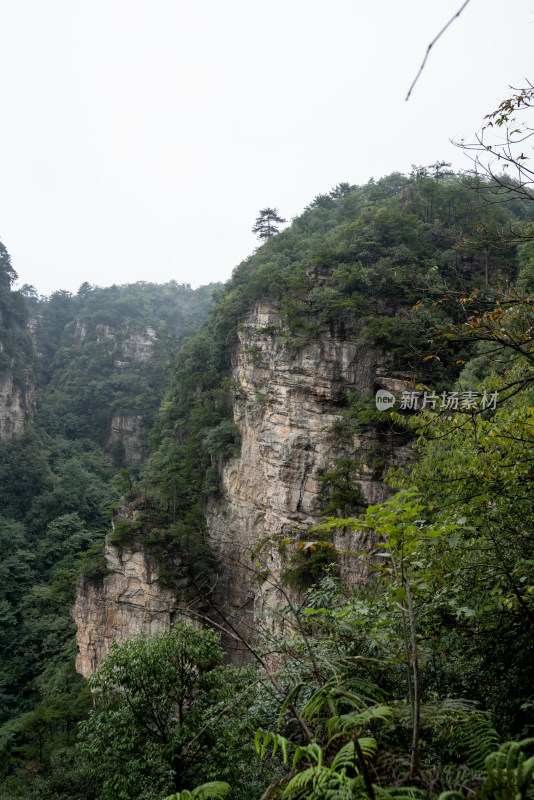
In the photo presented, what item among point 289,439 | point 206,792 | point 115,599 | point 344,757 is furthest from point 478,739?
point 115,599

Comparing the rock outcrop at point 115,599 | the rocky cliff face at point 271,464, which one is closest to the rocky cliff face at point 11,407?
the rock outcrop at point 115,599

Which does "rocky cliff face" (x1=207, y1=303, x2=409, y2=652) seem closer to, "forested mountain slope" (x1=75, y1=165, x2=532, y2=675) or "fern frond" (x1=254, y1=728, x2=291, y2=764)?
"forested mountain slope" (x1=75, y1=165, x2=532, y2=675)

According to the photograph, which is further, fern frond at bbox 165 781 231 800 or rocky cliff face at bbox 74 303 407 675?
rocky cliff face at bbox 74 303 407 675

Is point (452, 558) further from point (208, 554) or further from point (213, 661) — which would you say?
point (208, 554)

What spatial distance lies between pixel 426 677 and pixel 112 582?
16403 mm

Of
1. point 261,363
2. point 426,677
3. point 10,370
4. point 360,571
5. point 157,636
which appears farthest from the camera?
point 10,370

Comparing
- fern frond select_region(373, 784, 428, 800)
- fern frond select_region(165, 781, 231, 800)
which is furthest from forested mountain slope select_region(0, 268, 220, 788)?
fern frond select_region(373, 784, 428, 800)

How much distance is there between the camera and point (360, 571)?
11.0 metres

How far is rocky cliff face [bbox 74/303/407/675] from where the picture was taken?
1324 cm

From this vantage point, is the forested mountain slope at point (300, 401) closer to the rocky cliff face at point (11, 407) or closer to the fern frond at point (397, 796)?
the fern frond at point (397, 796)

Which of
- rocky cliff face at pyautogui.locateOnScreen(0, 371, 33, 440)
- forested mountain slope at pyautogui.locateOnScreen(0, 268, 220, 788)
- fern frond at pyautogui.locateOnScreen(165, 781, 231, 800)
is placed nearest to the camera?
fern frond at pyautogui.locateOnScreen(165, 781, 231, 800)

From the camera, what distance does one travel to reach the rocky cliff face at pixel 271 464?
13.2 meters

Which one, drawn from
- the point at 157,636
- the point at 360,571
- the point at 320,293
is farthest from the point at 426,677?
the point at 320,293

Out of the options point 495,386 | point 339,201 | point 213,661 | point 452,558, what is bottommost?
point 213,661
